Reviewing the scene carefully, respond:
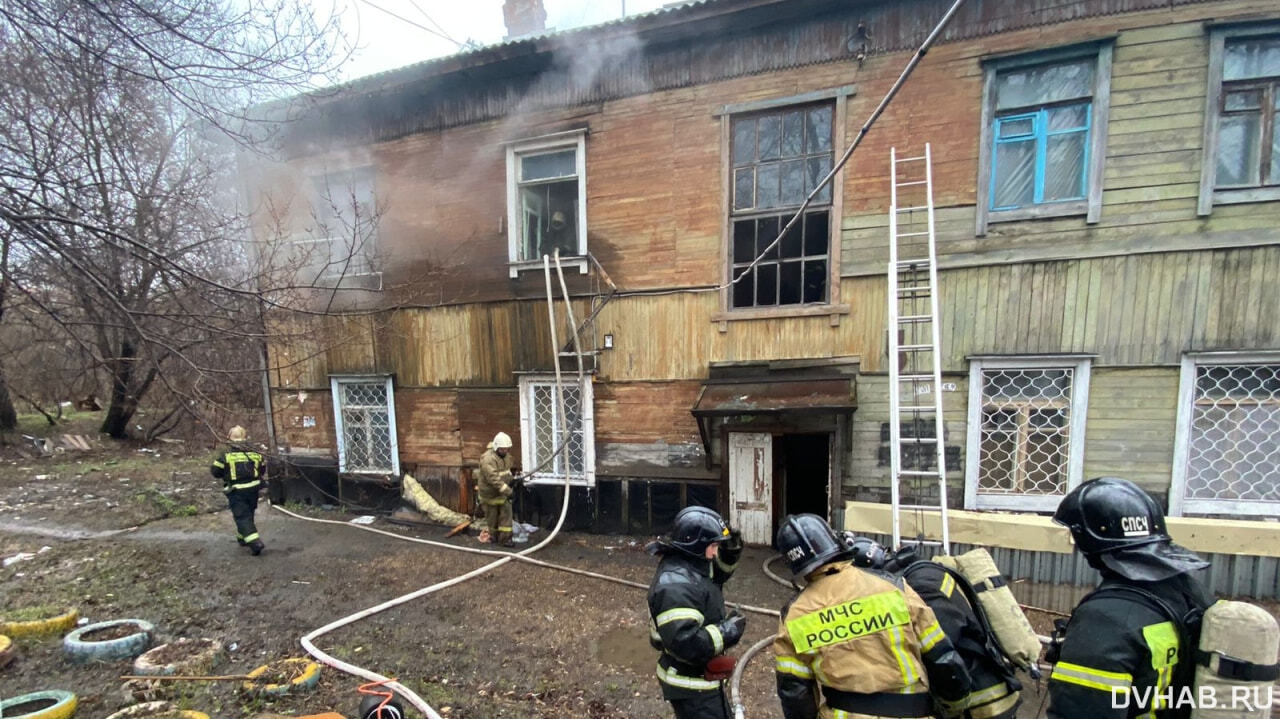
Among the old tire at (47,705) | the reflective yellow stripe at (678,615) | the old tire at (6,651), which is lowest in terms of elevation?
the old tire at (6,651)

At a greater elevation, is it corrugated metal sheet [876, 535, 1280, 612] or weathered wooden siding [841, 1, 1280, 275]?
weathered wooden siding [841, 1, 1280, 275]

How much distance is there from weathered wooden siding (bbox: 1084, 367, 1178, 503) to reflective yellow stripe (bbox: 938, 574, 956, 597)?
15.3ft

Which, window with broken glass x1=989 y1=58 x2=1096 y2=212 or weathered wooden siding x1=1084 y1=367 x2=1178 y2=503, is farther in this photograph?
window with broken glass x1=989 y1=58 x2=1096 y2=212

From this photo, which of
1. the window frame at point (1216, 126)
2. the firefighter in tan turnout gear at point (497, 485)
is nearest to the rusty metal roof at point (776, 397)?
the firefighter in tan turnout gear at point (497, 485)

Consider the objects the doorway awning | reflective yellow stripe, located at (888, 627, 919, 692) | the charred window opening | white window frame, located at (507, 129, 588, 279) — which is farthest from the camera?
the charred window opening

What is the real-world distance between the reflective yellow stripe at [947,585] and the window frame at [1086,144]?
4.77m

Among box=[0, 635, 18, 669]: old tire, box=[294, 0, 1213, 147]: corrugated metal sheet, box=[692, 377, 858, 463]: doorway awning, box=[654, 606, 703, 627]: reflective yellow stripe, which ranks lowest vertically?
box=[0, 635, 18, 669]: old tire

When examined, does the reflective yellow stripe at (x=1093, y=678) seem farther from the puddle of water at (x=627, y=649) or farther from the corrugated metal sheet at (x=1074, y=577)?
the corrugated metal sheet at (x=1074, y=577)

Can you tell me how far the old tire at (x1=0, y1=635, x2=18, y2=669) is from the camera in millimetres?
3932

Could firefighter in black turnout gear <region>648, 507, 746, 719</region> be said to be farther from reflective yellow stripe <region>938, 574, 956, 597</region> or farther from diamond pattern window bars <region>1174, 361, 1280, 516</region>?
diamond pattern window bars <region>1174, 361, 1280, 516</region>

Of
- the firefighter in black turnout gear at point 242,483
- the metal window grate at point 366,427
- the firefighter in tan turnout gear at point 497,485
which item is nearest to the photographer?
the firefighter in black turnout gear at point 242,483

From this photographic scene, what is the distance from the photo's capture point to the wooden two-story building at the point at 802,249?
5.05m

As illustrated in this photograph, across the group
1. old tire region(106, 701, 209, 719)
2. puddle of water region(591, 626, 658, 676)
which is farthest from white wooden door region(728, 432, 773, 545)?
old tire region(106, 701, 209, 719)

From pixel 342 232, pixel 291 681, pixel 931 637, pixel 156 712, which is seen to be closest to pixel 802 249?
pixel 931 637
